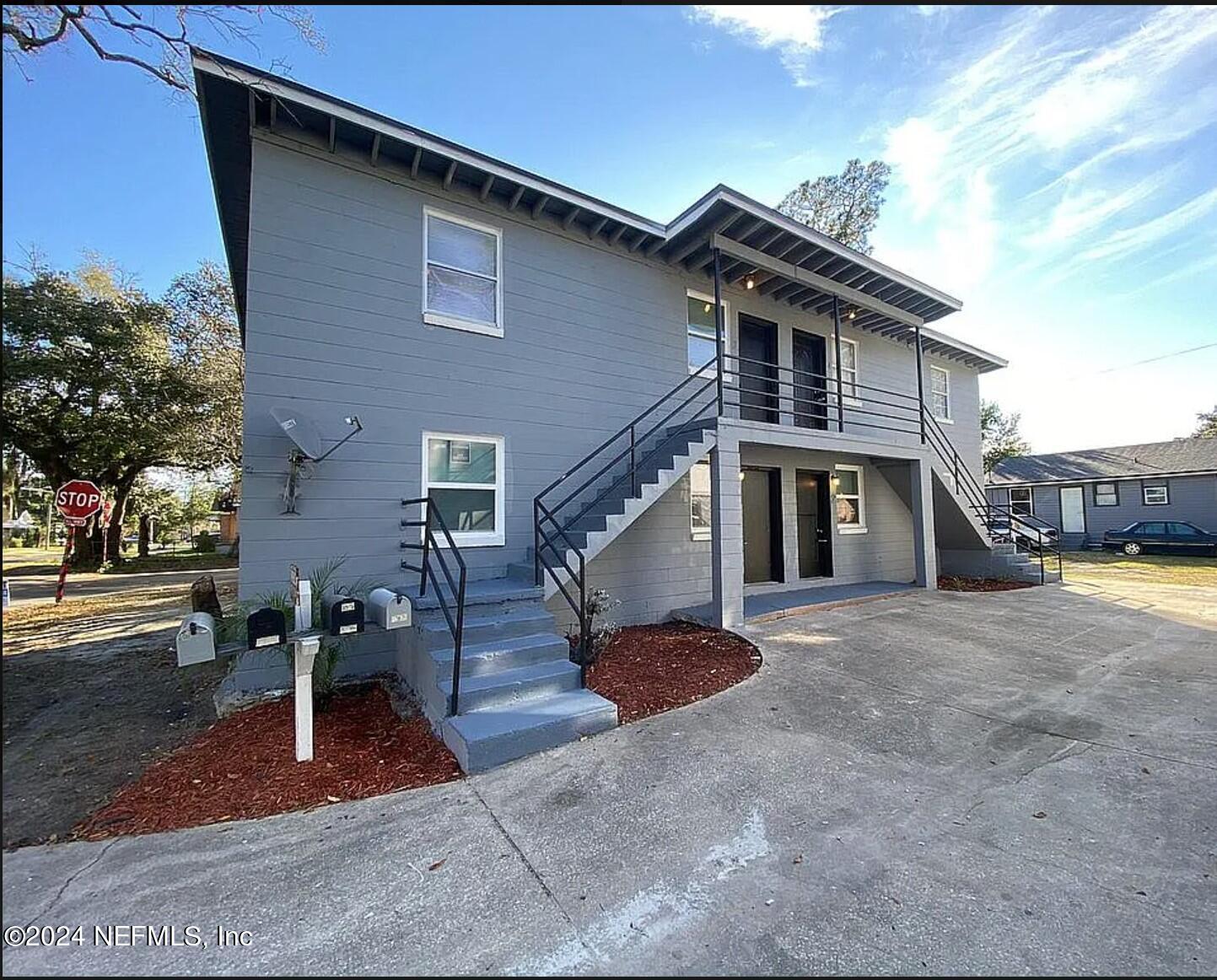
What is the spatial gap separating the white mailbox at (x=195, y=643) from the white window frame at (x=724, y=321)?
22.6ft

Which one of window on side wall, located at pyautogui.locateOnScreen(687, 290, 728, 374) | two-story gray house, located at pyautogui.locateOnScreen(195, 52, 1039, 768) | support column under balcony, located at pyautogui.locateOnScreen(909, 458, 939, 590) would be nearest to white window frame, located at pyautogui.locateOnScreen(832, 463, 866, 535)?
support column under balcony, located at pyautogui.locateOnScreen(909, 458, 939, 590)

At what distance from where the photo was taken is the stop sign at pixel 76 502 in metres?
2.15

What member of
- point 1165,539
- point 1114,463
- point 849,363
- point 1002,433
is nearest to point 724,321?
point 849,363

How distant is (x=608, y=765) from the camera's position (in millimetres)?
3488

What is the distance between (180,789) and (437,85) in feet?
15.3

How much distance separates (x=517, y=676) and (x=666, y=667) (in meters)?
1.92

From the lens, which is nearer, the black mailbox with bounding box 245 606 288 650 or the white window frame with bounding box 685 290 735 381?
the black mailbox with bounding box 245 606 288 650

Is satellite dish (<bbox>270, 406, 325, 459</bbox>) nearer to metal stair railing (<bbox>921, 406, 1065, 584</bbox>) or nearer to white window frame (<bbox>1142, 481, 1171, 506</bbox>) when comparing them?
metal stair railing (<bbox>921, 406, 1065, 584</bbox>)

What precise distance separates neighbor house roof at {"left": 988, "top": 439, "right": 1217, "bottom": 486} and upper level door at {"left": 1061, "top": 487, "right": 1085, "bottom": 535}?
0.86 meters

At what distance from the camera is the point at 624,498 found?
680cm

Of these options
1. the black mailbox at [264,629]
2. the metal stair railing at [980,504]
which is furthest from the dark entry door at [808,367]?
the black mailbox at [264,629]

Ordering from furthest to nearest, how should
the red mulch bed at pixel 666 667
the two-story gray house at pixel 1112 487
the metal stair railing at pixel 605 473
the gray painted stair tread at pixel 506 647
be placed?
the two-story gray house at pixel 1112 487, the metal stair railing at pixel 605 473, the red mulch bed at pixel 666 667, the gray painted stair tread at pixel 506 647

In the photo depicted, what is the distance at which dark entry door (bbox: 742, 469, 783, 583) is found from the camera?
31.0 feet

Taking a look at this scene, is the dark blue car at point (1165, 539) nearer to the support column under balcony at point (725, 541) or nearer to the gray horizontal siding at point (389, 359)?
the support column under balcony at point (725, 541)
